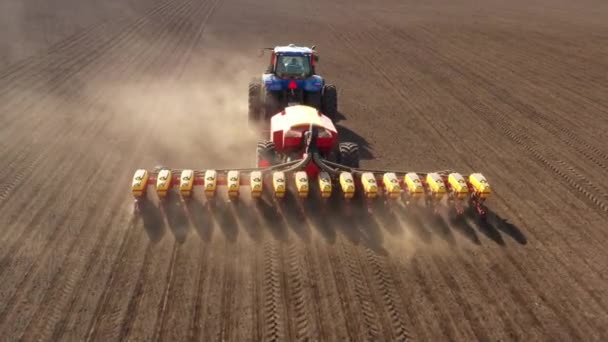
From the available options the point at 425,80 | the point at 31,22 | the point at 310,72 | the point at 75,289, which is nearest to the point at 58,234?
the point at 75,289

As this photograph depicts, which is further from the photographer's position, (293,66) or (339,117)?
(339,117)

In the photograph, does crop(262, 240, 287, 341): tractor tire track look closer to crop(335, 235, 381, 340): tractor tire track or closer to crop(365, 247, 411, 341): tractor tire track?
crop(335, 235, 381, 340): tractor tire track

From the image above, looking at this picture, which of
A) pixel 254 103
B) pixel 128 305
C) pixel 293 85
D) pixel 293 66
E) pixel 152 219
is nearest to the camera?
pixel 128 305

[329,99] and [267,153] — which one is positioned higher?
[329,99]

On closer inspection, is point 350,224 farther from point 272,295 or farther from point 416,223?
point 272,295

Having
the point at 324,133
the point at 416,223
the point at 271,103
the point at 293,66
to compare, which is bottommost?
the point at 416,223

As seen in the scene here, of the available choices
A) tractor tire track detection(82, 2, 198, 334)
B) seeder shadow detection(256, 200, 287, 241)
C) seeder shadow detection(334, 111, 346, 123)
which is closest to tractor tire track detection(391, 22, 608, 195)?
seeder shadow detection(334, 111, 346, 123)

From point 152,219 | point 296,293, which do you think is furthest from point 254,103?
point 296,293

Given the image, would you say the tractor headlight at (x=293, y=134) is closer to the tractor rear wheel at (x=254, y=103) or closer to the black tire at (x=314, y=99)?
the black tire at (x=314, y=99)
